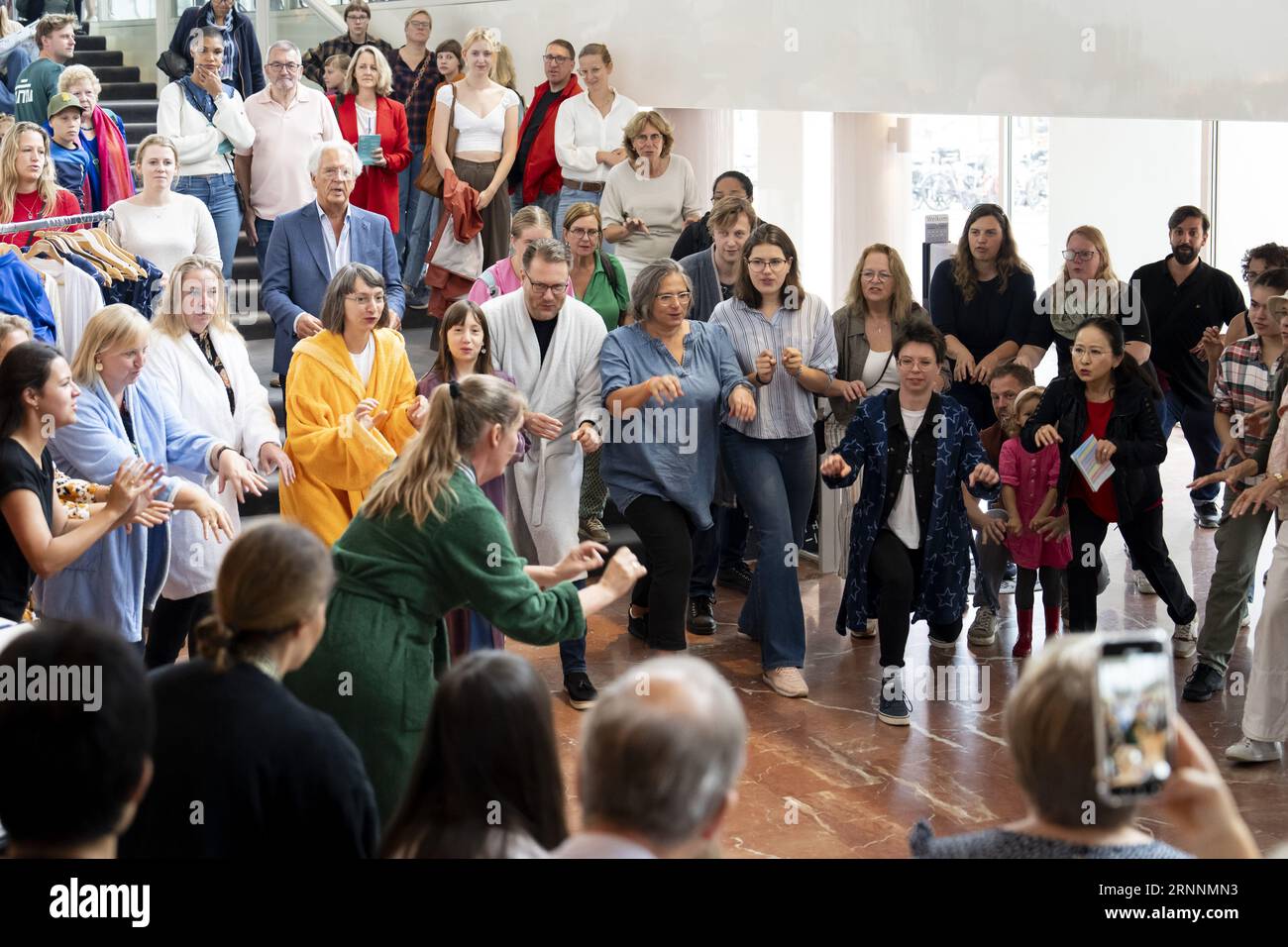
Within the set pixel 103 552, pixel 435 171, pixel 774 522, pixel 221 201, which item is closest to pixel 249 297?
pixel 221 201

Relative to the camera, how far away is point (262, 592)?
2.85 meters

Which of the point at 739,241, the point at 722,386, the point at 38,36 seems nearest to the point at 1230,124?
the point at 739,241

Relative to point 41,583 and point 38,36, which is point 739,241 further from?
point 38,36

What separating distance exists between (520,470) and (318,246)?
1.52 m

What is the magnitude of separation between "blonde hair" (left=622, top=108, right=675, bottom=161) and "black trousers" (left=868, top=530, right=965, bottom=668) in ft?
9.26

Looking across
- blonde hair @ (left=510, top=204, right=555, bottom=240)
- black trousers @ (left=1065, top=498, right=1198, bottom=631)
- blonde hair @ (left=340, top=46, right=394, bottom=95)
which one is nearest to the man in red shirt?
blonde hair @ (left=340, top=46, right=394, bottom=95)

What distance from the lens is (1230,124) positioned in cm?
1186

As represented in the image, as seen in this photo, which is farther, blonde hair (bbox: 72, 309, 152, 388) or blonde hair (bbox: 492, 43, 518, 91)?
blonde hair (bbox: 492, 43, 518, 91)

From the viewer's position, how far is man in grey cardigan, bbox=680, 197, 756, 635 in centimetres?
704

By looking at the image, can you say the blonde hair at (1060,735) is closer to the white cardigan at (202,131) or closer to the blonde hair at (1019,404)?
the blonde hair at (1019,404)

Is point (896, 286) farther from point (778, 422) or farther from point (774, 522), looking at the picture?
point (774, 522)

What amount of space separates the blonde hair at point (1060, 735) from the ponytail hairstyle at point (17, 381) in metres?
3.07

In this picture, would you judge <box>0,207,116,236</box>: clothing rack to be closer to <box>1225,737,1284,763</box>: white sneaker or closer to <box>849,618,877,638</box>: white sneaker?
<box>849,618,877,638</box>: white sneaker
